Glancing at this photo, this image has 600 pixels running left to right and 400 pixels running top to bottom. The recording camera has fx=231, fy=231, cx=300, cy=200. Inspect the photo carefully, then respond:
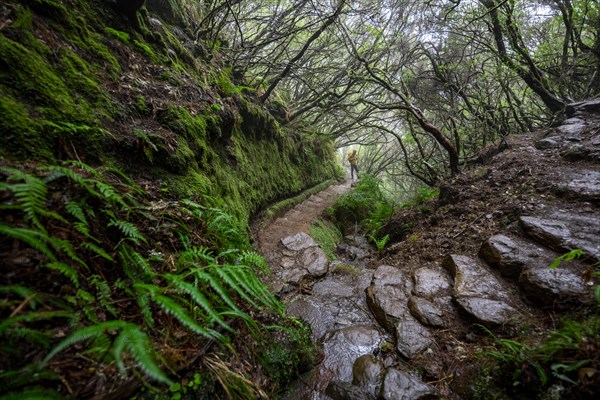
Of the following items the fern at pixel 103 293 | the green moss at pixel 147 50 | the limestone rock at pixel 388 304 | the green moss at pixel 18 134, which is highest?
the green moss at pixel 147 50

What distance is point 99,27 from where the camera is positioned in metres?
2.92

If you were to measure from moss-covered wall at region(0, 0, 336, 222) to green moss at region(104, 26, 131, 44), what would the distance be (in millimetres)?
12

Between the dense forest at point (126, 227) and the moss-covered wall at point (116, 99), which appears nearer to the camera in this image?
the dense forest at point (126, 227)

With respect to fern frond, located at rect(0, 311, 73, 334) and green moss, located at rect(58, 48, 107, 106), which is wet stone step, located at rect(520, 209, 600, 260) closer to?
fern frond, located at rect(0, 311, 73, 334)

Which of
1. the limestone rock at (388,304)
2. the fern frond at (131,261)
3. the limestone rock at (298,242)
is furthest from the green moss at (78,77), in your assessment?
the limestone rock at (388,304)

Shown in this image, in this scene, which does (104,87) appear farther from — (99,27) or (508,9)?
(508,9)

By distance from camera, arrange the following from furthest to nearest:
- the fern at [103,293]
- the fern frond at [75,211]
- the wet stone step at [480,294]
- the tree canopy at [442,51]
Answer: the tree canopy at [442,51], the wet stone step at [480,294], the fern frond at [75,211], the fern at [103,293]

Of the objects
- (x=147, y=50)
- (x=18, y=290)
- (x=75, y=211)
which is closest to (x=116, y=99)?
(x=147, y=50)

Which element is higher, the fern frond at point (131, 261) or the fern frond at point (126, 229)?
the fern frond at point (126, 229)

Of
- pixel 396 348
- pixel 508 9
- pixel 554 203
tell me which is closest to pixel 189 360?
pixel 396 348

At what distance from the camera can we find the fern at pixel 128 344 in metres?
0.91

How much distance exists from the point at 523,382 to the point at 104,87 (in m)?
4.29

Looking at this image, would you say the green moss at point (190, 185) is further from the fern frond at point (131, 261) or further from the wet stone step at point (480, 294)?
the wet stone step at point (480, 294)

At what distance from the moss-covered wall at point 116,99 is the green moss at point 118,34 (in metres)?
0.01
